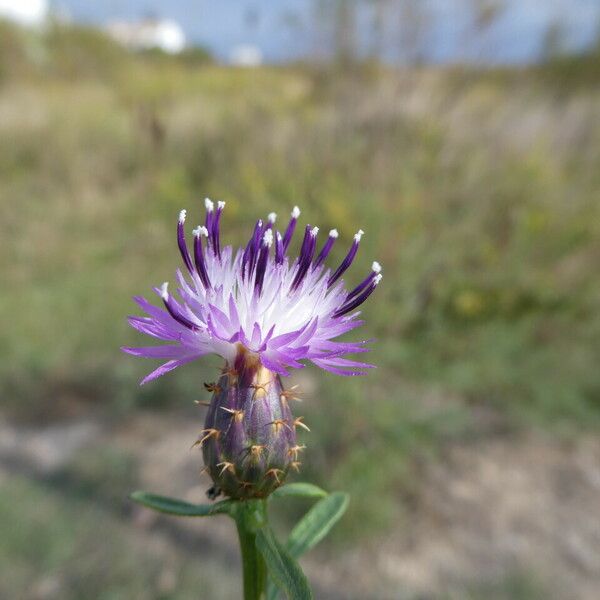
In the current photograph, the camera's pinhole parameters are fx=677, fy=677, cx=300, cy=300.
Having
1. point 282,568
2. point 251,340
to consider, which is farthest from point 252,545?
point 251,340

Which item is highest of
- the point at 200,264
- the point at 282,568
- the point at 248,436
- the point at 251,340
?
the point at 200,264

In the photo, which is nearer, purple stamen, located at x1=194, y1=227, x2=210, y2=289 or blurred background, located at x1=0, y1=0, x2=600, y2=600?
purple stamen, located at x1=194, y1=227, x2=210, y2=289

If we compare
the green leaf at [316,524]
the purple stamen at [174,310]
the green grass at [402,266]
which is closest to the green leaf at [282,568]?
the green leaf at [316,524]

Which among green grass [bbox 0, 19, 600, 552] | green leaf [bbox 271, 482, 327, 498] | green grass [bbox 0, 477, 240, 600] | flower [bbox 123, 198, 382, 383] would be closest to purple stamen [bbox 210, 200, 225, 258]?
flower [bbox 123, 198, 382, 383]

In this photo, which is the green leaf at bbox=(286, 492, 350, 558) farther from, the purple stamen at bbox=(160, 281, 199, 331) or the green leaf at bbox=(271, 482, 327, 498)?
the purple stamen at bbox=(160, 281, 199, 331)

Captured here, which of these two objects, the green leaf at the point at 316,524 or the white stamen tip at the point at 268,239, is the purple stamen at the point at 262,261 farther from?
the green leaf at the point at 316,524

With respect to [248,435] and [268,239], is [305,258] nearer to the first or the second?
[268,239]
